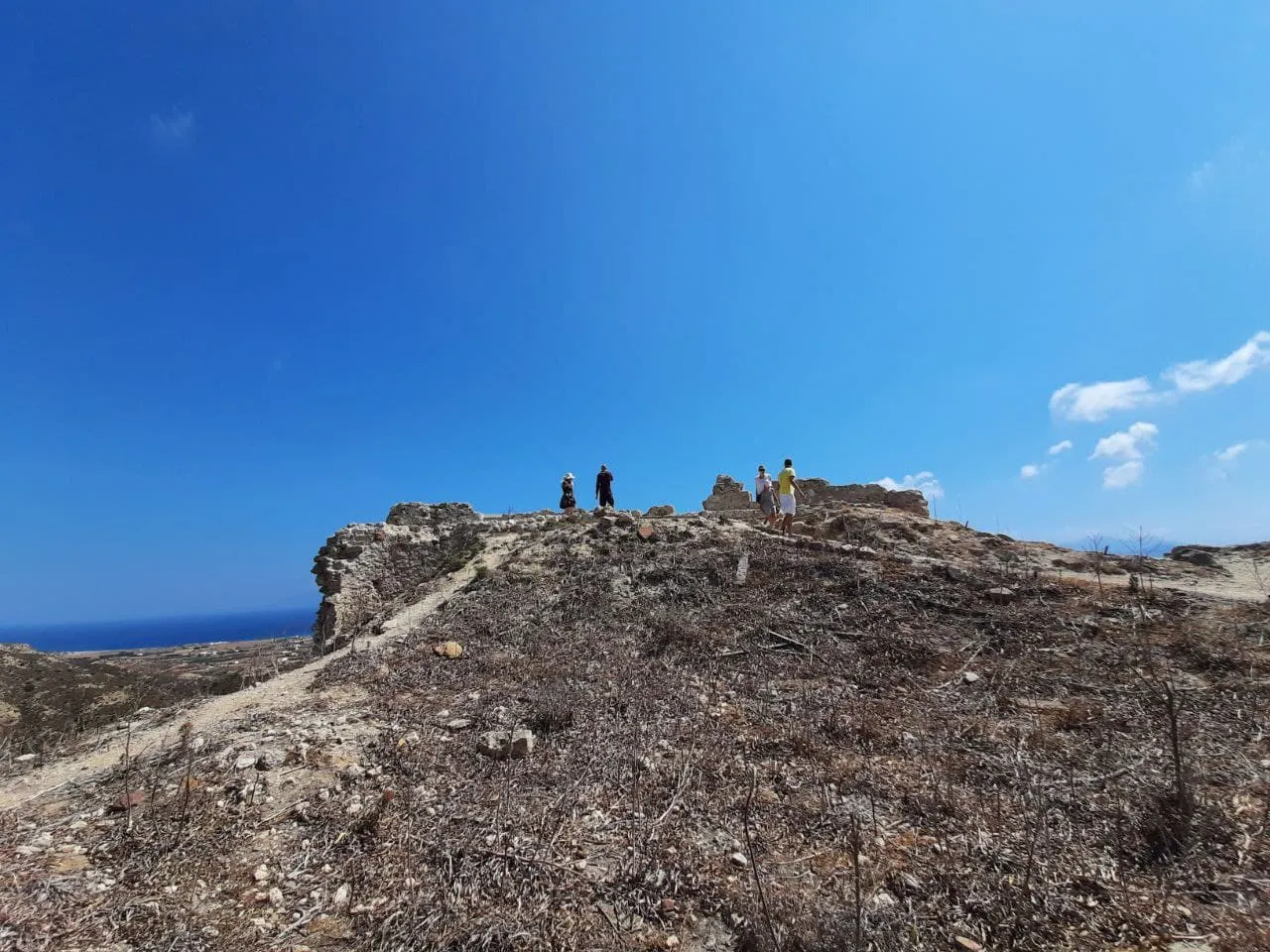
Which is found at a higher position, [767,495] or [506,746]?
[767,495]

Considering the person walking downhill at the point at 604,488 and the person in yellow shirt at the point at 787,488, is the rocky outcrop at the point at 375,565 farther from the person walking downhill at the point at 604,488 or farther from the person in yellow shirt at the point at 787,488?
the person in yellow shirt at the point at 787,488

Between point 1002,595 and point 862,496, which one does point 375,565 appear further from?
Answer: point 862,496

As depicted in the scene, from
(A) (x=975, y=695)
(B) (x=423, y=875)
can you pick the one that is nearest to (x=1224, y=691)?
(A) (x=975, y=695)

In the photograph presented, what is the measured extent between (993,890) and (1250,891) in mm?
1479

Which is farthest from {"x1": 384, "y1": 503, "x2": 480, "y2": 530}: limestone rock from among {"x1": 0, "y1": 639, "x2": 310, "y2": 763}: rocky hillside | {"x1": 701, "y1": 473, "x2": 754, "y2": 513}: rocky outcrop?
{"x1": 701, "y1": 473, "x2": 754, "y2": 513}: rocky outcrop

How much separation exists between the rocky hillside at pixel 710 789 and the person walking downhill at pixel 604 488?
674 centimetres

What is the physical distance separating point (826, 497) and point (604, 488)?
11381 mm

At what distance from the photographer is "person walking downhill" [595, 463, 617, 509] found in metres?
16.7

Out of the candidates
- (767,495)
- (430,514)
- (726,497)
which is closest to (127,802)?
(430,514)

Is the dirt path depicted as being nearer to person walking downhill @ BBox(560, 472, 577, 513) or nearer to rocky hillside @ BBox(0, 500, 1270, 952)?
rocky hillside @ BBox(0, 500, 1270, 952)

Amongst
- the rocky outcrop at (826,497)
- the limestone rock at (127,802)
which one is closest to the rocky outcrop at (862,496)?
the rocky outcrop at (826,497)

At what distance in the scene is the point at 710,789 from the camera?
5.00m

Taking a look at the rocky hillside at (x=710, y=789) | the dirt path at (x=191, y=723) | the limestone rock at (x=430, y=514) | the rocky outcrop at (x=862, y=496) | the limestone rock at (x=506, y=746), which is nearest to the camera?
the rocky hillside at (x=710, y=789)

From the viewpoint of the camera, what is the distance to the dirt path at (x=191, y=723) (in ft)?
18.0
